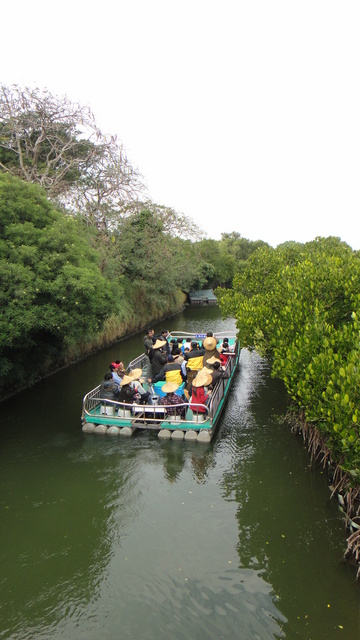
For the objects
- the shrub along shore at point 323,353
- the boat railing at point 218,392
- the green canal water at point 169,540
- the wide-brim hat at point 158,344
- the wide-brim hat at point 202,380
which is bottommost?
the green canal water at point 169,540

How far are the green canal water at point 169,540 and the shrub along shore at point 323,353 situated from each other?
2.69 feet

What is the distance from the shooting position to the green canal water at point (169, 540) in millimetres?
5918

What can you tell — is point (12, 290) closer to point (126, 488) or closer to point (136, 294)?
point (126, 488)

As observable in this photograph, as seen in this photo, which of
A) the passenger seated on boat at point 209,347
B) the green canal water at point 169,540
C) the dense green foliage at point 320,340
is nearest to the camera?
the green canal water at point 169,540

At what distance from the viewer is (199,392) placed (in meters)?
11.5

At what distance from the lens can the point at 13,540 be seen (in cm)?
763

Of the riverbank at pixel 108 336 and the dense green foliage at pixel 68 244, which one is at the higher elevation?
the dense green foliage at pixel 68 244

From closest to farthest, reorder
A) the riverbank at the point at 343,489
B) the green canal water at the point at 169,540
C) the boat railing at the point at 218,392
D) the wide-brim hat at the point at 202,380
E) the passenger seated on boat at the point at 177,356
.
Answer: the green canal water at the point at 169,540, the riverbank at the point at 343,489, the wide-brim hat at the point at 202,380, the boat railing at the point at 218,392, the passenger seated on boat at the point at 177,356

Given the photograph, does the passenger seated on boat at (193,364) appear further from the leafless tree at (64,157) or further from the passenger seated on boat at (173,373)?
the leafless tree at (64,157)

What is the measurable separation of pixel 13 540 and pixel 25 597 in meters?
1.45

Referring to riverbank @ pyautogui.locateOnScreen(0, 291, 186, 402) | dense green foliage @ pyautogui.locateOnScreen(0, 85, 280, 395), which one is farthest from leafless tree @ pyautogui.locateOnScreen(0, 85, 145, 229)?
riverbank @ pyautogui.locateOnScreen(0, 291, 186, 402)

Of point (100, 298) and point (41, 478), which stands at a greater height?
point (100, 298)

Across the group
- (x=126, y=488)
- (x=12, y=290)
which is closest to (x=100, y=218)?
(x=12, y=290)

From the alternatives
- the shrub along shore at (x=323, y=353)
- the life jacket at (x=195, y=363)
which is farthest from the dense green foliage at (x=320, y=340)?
the life jacket at (x=195, y=363)
